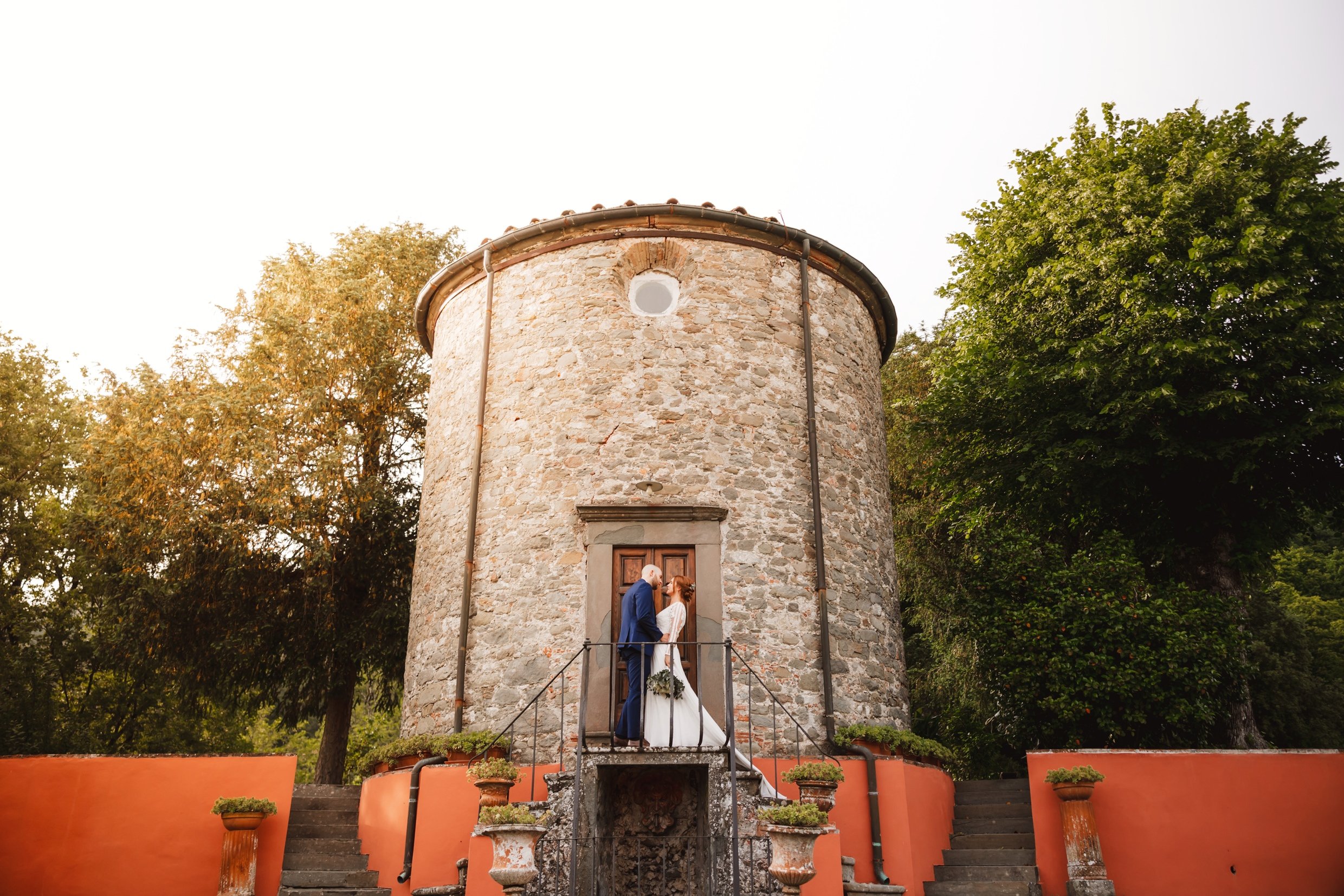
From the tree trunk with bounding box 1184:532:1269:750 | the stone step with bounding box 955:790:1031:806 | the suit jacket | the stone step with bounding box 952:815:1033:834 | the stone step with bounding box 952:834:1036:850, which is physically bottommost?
the stone step with bounding box 952:834:1036:850

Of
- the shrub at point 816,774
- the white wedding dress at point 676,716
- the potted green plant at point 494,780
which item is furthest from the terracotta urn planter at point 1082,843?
the potted green plant at point 494,780

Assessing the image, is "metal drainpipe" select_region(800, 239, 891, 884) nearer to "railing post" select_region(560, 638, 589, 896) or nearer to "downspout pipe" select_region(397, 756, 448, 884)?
"railing post" select_region(560, 638, 589, 896)

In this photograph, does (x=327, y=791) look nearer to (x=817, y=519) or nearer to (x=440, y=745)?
(x=440, y=745)

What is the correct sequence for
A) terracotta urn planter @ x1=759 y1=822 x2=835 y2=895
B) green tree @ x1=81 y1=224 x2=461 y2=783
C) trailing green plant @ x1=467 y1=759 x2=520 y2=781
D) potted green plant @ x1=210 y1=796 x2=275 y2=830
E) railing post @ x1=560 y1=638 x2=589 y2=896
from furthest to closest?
green tree @ x1=81 y1=224 x2=461 y2=783 < potted green plant @ x1=210 y1=796 x2=275 y2=830 < trailing green plant @ x1=467 y1=759 x2=520 y2=781 < railing post @ x1=560 y1=638 x2=589 y2=896 < terracotta urn planter @ x1=759 y1=822 x2=835 y2=895

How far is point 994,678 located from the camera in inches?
476

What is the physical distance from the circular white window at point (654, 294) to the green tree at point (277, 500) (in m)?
6.58

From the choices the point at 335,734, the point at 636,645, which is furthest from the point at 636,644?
the point at 335,734

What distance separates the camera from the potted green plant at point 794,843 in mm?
6680

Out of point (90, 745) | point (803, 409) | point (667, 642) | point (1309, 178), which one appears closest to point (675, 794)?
point (667, 642)

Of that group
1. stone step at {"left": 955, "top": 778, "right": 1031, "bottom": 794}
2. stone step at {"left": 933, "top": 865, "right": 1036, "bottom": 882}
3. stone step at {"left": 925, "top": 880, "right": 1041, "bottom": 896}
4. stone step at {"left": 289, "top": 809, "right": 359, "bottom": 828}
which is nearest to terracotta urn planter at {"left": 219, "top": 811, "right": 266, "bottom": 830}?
stone step at {"left": 925, "top": 880, "right": 1041, "bottom": 896}

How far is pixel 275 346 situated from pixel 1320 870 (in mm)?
15640

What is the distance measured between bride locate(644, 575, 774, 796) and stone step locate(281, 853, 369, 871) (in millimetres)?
3562

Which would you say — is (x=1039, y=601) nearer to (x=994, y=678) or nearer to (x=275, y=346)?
(x=994, y=678)

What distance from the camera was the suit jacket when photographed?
342 inches
